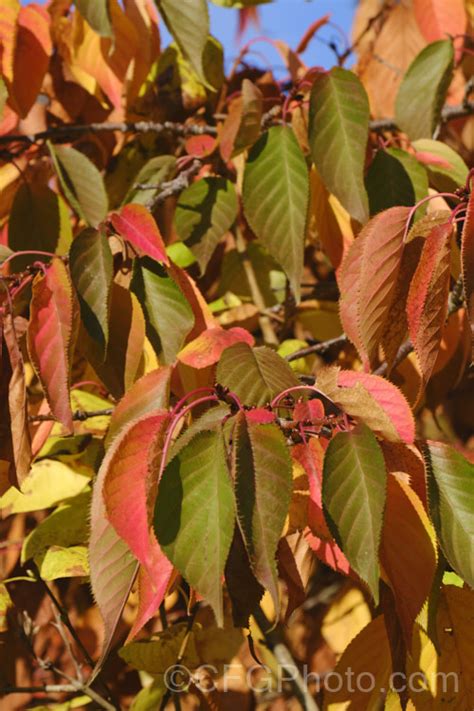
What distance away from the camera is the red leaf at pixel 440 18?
1479mm

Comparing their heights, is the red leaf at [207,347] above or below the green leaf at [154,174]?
below

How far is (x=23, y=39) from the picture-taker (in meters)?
1.26

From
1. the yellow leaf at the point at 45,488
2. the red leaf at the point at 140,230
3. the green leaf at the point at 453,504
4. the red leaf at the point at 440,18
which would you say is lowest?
the yellow leaf at the point at 45,488

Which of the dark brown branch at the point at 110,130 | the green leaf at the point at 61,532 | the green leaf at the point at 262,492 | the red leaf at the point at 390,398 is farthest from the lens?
the dark brown branch at the point at 110,130

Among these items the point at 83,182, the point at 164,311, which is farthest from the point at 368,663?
the point at 83,182

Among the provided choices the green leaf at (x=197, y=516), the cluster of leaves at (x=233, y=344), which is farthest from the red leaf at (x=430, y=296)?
the green leaf at (x=197, y=516)

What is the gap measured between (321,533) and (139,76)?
0.87 metres

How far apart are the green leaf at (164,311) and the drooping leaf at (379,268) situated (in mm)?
209

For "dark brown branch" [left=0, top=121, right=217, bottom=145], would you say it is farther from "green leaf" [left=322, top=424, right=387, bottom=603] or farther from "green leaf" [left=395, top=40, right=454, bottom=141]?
"green leaf" [left=322, top=424, right=387, bottom=603]

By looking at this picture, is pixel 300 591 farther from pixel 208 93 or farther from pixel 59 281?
pixel 208 93

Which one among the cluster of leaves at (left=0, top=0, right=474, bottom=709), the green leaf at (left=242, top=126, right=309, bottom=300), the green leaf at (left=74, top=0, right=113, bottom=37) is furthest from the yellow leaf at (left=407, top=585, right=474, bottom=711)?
the green leaf at (left=74, top=0, right=113, bottom=37)

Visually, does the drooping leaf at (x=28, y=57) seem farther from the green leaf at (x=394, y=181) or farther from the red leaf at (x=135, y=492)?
the red leaf at (x=135, y=492)

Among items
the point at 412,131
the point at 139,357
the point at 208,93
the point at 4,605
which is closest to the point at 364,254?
the point at 139,357

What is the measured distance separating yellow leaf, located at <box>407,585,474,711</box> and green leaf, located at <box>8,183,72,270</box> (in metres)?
0.71
